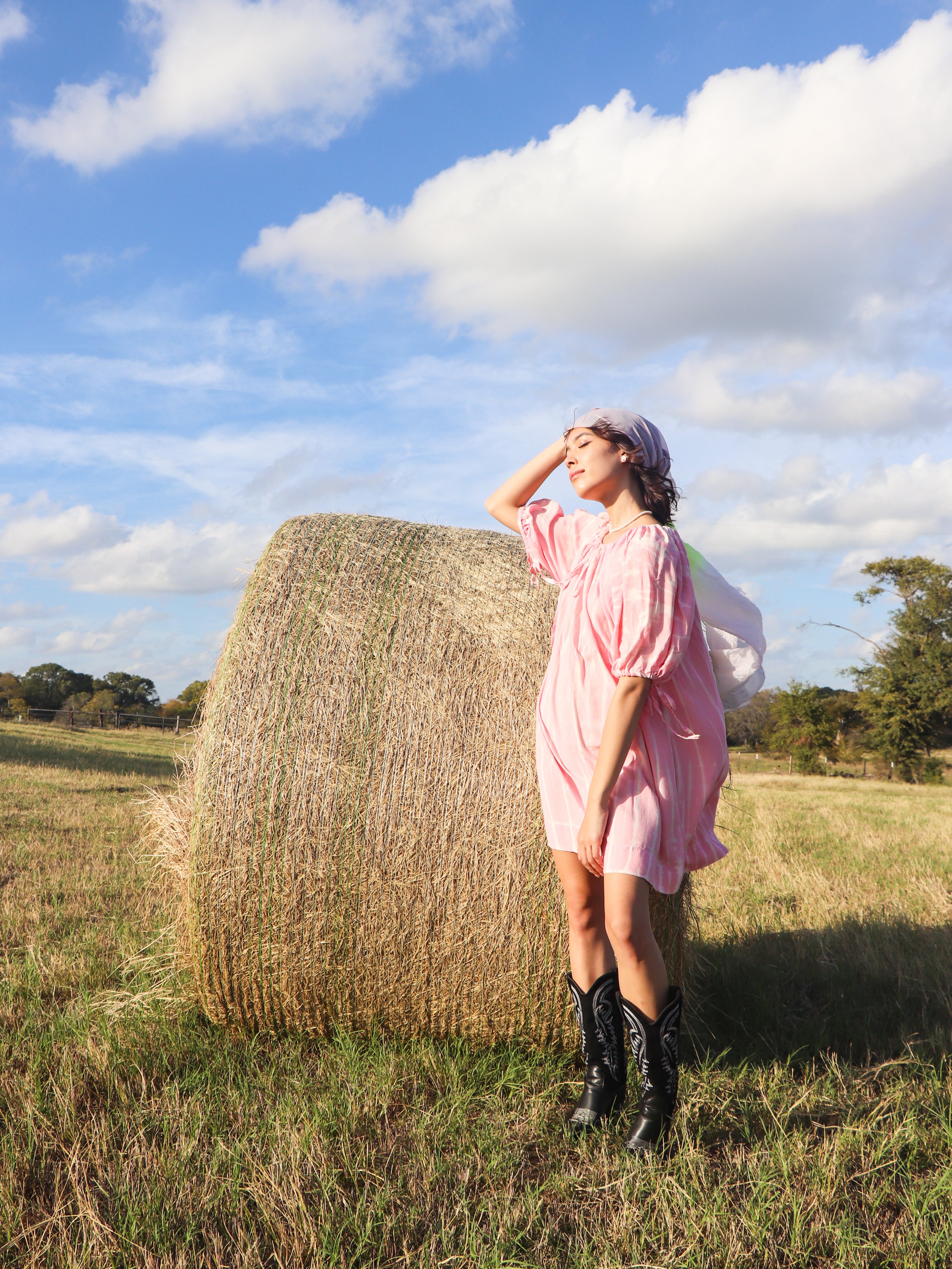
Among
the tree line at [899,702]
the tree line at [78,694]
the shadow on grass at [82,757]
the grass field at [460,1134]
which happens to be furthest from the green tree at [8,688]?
the grass field at [460,1134]

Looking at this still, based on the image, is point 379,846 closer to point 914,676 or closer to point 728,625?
point 728,625

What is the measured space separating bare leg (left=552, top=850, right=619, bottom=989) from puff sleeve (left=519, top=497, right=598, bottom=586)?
3.68 ft

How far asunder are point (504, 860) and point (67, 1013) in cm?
197

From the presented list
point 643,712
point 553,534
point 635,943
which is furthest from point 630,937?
point 553,534

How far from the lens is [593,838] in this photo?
106 inches

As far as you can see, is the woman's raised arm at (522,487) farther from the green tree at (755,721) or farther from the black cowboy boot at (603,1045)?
the green tree at (755,721)

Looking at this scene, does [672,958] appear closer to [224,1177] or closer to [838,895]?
[224,1177]

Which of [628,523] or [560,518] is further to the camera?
[560,518]

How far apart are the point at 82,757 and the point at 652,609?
16.5 m

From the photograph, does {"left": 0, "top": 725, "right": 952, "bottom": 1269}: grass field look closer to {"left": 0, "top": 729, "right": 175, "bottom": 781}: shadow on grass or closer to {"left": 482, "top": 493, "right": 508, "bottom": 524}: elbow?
{"left": 482, "top": 493, "right": 508, "bottom": 524}: elbow

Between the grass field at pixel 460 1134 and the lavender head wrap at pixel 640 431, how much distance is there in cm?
228

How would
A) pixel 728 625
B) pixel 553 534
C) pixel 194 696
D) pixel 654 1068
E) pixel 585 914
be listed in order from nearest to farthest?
pixel 654 1068
pixel 585 914
pixel 728 625
pixel 553 534
pixel 194 696

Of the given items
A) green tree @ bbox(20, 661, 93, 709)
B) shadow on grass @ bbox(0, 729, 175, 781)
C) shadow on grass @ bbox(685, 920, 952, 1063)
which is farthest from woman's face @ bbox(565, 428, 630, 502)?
green tree @ bbox(20, 661, 93, 709)

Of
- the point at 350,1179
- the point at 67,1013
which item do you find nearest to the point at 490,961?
the point at 350,1179
